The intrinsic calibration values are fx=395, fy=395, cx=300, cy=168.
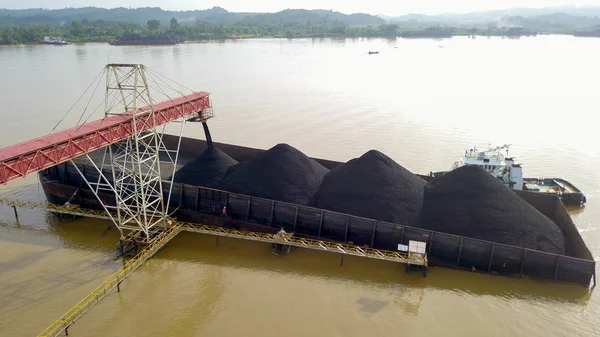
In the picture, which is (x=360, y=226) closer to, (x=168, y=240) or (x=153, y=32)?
(x=168, y=240)

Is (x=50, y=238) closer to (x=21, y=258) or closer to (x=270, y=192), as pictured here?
(x=21, y=258)

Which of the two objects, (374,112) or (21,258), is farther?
(374,112)

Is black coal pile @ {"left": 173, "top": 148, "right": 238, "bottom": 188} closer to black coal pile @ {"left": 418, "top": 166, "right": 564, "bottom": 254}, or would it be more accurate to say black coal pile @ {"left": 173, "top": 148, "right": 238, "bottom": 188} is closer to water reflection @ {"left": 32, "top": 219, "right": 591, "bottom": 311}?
water reflection @ {"left": 32, "top": 219, "right": 591, "bottom": 311}

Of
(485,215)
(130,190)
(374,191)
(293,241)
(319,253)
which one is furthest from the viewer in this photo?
(374,191)

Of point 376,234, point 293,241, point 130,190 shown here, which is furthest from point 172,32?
point 376,234

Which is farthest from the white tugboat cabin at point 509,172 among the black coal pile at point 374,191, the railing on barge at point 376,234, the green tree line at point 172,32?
the green tree line at point 172,32

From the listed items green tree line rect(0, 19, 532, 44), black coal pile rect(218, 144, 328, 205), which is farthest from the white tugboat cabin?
green tree line rect(0, 19, 532, 44)

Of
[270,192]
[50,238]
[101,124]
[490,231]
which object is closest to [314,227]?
[270,192]
